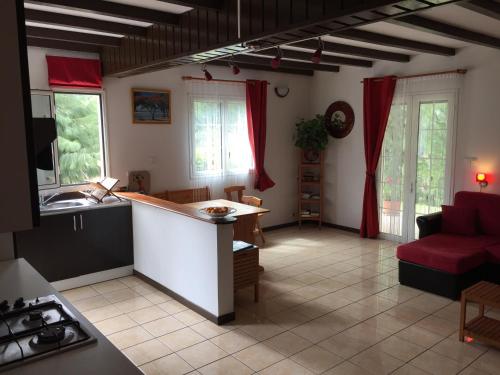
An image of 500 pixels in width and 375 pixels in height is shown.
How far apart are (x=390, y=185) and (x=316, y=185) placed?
1.41 meters

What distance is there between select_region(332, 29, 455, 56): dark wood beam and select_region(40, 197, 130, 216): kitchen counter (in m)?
2.94

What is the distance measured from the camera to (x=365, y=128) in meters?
6.39

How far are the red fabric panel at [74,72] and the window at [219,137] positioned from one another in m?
1.39

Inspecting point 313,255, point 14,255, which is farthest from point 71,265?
point 313,255

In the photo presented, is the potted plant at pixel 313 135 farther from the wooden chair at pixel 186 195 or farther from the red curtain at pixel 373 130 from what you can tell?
the wooden chair at pixel 186 195

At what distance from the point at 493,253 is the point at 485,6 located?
8.13ft

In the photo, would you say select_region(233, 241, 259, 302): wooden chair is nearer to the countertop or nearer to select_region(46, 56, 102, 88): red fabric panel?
the countertop

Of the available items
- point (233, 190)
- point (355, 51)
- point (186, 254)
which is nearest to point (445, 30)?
point (355, 51)

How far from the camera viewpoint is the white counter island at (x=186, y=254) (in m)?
3.69

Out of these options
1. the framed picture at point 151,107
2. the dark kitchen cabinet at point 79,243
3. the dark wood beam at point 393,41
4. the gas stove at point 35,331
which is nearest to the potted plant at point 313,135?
the dark wood beam at point 393,41

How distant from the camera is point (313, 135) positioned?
22.2ft

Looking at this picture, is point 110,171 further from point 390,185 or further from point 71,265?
point 390,185

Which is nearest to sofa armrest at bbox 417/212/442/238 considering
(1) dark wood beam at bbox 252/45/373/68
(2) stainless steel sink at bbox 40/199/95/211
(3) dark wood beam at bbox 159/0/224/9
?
(1) dark wood beam at bbox 252/45/373/68

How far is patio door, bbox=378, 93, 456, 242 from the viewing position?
5.62 metres
